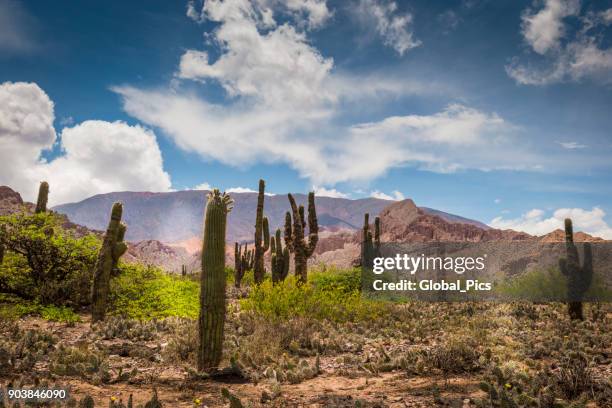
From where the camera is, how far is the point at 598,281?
18.6m

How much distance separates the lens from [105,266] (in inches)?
503

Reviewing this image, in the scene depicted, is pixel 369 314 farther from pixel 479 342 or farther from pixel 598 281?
pixel 598 281

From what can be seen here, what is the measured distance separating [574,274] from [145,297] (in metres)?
15.7

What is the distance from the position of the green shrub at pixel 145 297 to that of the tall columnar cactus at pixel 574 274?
12.8 m

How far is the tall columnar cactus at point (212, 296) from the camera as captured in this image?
7.41 metres

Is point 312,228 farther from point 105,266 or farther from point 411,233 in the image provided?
point 411,233

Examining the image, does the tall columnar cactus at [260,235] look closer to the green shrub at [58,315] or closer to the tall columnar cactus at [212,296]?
the green shrub at [58,315]

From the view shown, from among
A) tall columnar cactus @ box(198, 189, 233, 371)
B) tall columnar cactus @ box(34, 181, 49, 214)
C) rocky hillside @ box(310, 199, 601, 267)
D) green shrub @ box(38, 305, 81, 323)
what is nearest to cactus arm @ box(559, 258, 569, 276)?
tall columnar cactus @ box(198, 189, 233, 371)

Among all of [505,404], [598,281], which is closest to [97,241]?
[505,404]

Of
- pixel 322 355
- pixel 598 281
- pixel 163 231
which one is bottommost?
pixel 322 355

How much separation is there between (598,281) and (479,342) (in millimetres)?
12511

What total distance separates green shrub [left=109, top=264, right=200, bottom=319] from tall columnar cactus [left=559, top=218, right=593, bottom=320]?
12813 millimetres

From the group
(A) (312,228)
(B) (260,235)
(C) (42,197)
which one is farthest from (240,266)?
(C) (42,197)

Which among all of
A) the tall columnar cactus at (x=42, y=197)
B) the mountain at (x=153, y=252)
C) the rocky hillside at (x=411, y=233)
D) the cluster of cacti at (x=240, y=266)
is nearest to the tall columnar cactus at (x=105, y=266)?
the tall columnar cactus at (x=42, y=197)
